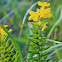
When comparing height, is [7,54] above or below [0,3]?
below

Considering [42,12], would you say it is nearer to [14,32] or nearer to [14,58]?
[14,58]

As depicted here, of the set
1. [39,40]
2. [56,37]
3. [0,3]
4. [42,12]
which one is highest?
[0,3]

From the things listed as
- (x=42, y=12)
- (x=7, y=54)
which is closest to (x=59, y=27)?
(x=42, y=12)

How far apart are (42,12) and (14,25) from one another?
1325 mm

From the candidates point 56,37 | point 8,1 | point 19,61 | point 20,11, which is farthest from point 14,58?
point 8,1

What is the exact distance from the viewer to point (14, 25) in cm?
215

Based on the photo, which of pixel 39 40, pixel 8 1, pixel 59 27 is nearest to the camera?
pixel 39 40

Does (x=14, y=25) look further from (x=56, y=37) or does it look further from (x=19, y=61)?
(x=19, y=61)

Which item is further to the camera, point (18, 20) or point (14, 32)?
point (18, 20)

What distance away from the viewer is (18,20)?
2.33 meters

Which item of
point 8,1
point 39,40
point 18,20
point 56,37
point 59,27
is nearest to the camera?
point 39,40

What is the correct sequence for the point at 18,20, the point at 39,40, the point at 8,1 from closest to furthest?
the point at 39,40, the point at 18,20, the point at 8,1

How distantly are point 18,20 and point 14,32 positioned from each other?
31 cm

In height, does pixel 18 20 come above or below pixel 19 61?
above
